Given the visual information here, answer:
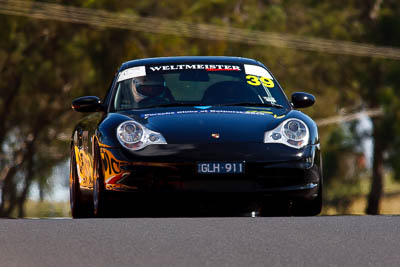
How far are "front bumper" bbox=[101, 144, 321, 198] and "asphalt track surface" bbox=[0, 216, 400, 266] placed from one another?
0.73 m

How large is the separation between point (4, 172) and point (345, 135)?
2168cm

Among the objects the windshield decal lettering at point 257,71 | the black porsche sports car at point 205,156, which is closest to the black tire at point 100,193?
the black porsche sports car at point 205,156

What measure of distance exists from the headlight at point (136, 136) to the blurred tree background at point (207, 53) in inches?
1320

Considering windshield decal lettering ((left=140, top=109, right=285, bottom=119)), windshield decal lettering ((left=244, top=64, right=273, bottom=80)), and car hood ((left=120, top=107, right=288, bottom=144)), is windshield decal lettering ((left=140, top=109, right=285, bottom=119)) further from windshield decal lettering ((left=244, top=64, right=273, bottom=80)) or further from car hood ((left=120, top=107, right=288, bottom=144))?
windshield decal lettering ((left=244, top=64, right=273, bottom=80))

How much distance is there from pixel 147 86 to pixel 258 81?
1.11 m

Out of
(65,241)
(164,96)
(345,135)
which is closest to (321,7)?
(345,135)

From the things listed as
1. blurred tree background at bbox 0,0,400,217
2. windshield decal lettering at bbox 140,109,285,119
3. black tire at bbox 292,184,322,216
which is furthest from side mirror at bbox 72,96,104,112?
blurred tree background at bbox 0,0,400,217

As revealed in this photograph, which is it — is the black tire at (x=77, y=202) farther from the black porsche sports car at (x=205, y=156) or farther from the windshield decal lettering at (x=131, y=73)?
the windshield decal lettering at (x=131, y=73)

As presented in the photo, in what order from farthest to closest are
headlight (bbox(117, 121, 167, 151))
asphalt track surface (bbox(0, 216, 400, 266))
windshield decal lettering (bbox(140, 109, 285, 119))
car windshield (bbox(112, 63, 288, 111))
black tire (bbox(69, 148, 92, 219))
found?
1. black tire (bbox(69, 148, 92, 219))
2. car windshield (bbox(112, 63, 288, 111))
3. windshield decal lettering (bbox(140, 109, 285, 119))
4. headlight (bbox(117, 121, 167, 151))
5. asphalt track surface (bbox(0, 216, 400, 266))

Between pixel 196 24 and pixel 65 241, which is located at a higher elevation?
pixel 196 24

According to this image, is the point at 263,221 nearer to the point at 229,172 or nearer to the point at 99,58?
the point at 229,172

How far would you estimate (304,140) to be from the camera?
34.1ft

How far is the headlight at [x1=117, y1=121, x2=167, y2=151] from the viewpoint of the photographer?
401 inches

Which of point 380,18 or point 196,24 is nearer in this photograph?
point 196,24
